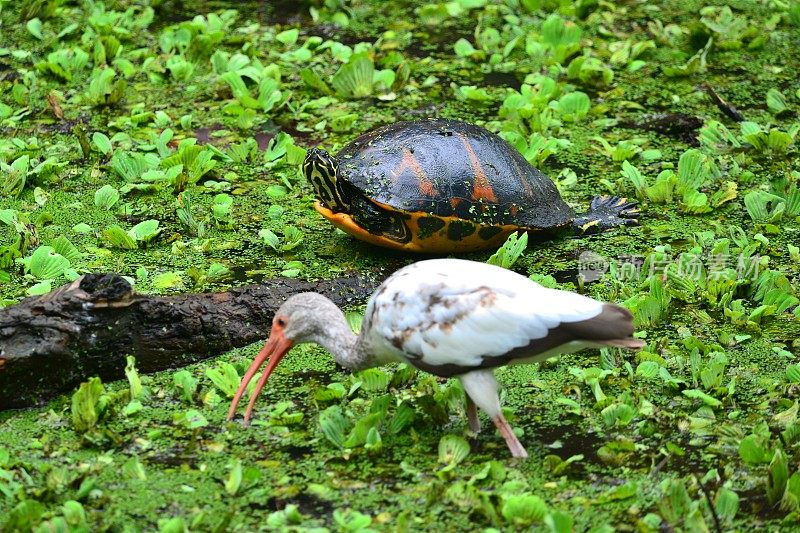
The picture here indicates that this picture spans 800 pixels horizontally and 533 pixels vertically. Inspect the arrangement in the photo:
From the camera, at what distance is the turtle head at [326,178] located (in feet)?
20.2

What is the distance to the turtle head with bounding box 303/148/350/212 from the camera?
20.2ft

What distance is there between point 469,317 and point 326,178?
6.85ft

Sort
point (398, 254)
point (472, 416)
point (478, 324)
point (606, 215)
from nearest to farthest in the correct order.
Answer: point (478, 324), point (472, 416), point (398, 254), point (606, 215)

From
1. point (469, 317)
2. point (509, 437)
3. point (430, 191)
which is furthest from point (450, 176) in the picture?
point (509, 437)

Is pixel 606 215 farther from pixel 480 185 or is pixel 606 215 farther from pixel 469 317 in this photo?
pixel 469 317

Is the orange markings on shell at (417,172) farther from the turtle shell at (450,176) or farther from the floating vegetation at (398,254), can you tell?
the floating vegetation at (398,254)

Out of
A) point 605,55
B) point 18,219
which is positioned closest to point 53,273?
point 18,219

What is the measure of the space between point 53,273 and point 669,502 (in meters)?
3.43

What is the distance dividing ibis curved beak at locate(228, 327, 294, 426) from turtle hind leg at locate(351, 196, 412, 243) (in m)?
1.50

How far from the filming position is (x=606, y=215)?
675cm

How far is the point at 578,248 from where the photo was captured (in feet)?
21.4

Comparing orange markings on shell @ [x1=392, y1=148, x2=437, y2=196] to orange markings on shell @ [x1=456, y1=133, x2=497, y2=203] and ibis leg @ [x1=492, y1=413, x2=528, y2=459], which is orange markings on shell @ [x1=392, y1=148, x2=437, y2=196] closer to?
orange markings on shell @ [x1=456, y1=133, x2=497, y2=203]

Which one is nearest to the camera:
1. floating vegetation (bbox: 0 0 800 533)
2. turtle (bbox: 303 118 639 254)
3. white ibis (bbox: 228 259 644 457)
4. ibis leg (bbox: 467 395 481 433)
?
floating vegetation (bbox: 0 0 800 533)

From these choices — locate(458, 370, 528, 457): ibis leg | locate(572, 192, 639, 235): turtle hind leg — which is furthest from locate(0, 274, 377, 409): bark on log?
locate(572, 192, 639, 235): turtle hind leg
